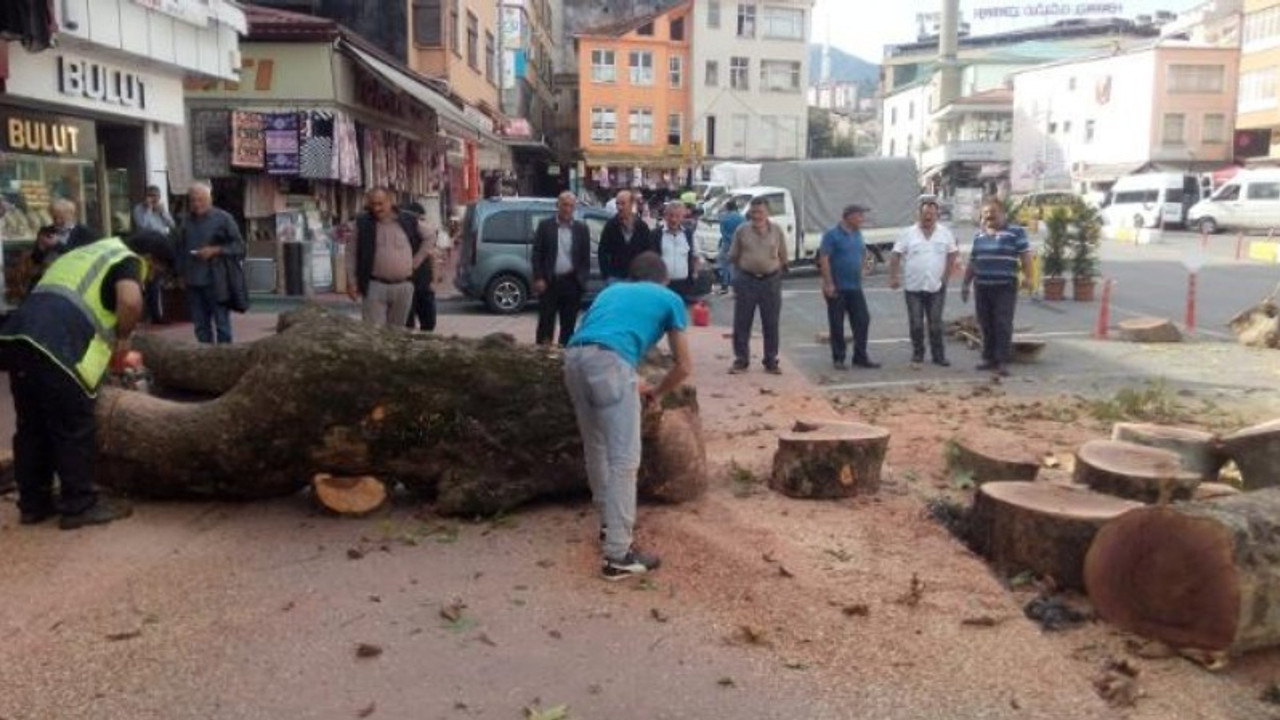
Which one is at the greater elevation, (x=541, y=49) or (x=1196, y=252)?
(x=541, y=49)

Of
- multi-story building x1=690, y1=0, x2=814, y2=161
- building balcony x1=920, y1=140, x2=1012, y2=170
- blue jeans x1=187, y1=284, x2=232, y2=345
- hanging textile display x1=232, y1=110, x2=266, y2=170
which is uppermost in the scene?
multi-story building x1=690, y1=0, x2=814, y2=161

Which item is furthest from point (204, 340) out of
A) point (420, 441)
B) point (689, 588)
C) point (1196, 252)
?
point (1196, 252)

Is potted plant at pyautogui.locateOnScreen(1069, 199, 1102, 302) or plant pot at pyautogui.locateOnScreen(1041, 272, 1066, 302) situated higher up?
potted plant at pyautogui.locateOnScreen(1069, 199, 1102, 302)

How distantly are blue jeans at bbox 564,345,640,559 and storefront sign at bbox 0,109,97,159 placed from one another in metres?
8.08

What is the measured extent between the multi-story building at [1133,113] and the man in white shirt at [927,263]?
A: 49.6 meters

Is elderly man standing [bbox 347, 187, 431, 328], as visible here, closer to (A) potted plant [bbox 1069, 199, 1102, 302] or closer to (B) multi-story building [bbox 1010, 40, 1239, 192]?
A: (A) potted plant [bbox 1069, 199, 1102, 302]

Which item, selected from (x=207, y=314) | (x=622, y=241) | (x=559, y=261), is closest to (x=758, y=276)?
(x=622, y=241)

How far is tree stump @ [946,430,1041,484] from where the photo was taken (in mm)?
6172

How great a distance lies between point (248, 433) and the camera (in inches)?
222

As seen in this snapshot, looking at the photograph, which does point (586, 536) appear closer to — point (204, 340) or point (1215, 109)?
point (204, 340)

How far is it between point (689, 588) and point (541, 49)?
1965 inches

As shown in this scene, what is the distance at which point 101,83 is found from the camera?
11594 millimetres

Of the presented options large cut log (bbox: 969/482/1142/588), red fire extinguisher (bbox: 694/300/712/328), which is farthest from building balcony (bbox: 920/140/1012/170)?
large cut log (bbox: 969/482/1142/588)

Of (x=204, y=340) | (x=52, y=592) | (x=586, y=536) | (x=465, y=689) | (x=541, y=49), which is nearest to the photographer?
(x=465, y=689)
